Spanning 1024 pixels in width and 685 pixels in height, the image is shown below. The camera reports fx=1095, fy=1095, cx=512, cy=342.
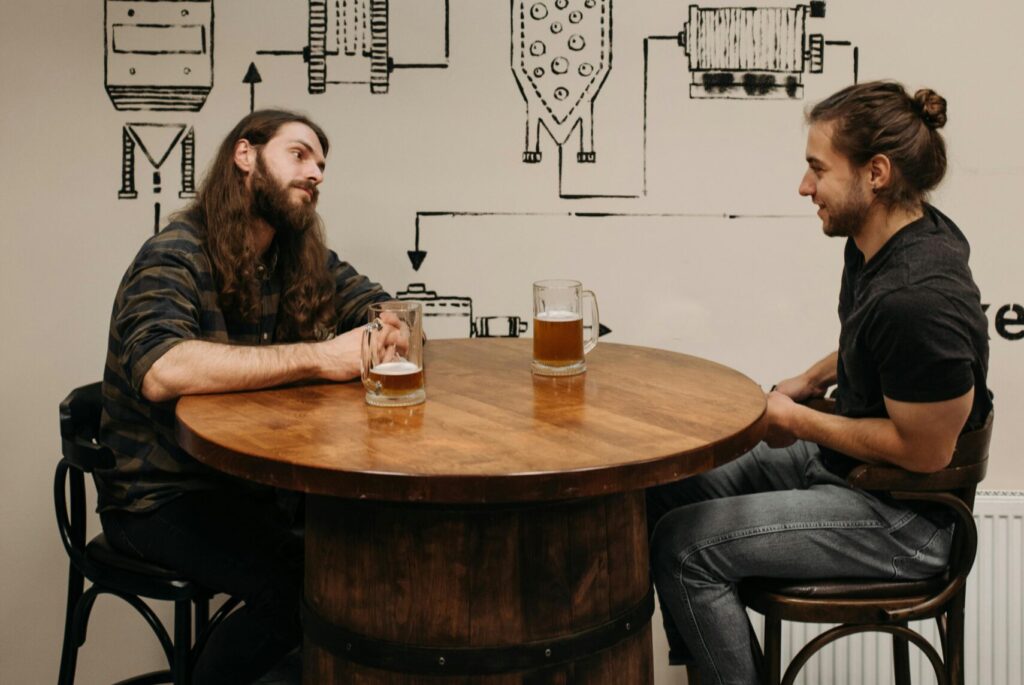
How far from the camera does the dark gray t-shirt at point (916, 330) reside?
6.11 feet

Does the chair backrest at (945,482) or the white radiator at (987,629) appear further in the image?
the white radiator at (987,629)

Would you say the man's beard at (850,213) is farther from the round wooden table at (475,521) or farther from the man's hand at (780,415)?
the round wooden table at (475,521)

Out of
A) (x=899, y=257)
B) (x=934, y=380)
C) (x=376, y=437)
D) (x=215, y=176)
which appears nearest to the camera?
(x=376, y=437)

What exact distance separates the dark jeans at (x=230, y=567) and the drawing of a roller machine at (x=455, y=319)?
0.95 m

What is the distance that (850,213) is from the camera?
214 centimetres

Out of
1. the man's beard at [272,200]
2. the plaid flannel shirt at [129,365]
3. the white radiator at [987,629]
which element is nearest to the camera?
the plaid flannel shirt at [129,365]

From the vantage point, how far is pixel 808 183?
2.22m

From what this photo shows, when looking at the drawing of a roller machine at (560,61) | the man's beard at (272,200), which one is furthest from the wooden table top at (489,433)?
the drawing of a roller machine at (560,61)

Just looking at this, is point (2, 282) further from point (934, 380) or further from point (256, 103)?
point (934, 380)

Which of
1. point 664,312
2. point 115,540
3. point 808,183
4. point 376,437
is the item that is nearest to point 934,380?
point 808,183

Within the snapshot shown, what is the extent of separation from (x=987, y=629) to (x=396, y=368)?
190 centimetres

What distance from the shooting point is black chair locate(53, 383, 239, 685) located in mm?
2088

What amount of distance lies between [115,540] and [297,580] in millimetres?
378

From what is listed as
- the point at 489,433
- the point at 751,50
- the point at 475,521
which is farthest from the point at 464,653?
the point at 751,50
